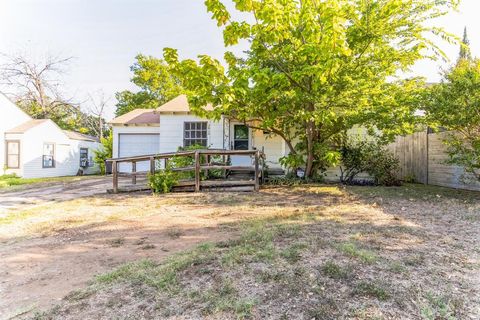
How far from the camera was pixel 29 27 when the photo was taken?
67.2ft

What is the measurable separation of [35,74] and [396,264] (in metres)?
29.2

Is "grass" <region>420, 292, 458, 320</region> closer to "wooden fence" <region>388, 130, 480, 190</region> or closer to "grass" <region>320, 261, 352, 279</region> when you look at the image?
"grass" <region>320, 261, 352, 279</region>

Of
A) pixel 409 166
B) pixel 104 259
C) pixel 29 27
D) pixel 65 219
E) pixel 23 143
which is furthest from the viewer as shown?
pixel 29 27

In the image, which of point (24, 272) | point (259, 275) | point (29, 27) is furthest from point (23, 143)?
point (259, 275)

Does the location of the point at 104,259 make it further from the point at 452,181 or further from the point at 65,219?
the point at 452,181

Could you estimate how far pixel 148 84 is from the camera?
83.6ft

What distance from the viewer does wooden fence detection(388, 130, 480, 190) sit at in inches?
345

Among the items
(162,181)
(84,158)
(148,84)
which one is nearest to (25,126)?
(84,158)

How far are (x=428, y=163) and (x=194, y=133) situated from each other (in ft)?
31.3

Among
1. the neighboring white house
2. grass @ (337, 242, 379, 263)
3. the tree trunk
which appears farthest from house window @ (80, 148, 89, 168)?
grass @ (337, 242, 379, 263)

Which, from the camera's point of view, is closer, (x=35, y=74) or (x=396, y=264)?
(x=396, y=264)

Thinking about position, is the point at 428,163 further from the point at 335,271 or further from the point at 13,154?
the point at 13,154

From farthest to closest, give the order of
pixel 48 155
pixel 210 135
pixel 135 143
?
pixel 48 155 < pixel 135 143 < pixel 210 135

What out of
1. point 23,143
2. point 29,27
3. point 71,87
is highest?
point 29,27
